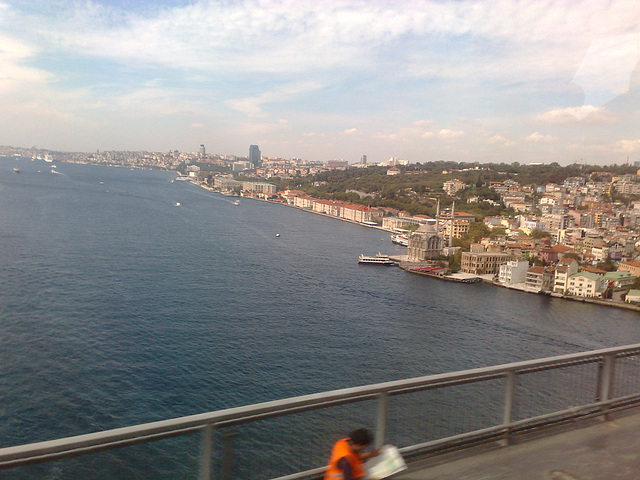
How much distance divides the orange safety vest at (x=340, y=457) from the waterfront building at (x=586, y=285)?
1182cm

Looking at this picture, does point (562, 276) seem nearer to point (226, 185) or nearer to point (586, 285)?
point (586, 285)

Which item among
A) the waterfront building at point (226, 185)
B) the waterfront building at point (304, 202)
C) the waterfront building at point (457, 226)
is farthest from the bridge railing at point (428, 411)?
the waterfront building at point (226, 185)

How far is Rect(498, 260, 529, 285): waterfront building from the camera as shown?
12375mm

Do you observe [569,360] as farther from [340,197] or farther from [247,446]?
[340,197]

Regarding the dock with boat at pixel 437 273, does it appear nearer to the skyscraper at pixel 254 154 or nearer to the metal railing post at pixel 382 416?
the metal railing post at pixel 382 416

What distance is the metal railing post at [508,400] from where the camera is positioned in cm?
98

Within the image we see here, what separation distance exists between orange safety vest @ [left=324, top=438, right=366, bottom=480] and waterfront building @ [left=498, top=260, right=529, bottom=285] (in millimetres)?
12414

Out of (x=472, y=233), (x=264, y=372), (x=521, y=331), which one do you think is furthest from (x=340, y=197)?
(x=264, y=372)

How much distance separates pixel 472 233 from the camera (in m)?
→ 17.5

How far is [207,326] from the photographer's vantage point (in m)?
6.52

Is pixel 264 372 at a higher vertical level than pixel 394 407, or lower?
lower

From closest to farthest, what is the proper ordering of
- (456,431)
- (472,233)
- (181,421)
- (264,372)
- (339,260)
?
(181,421) → (456,431) → (264,372) → (339,260) → (472,233)

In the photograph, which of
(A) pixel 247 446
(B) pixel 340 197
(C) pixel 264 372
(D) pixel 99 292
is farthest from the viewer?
(B) pixel 340 197

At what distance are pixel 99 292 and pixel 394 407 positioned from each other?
294 inches
